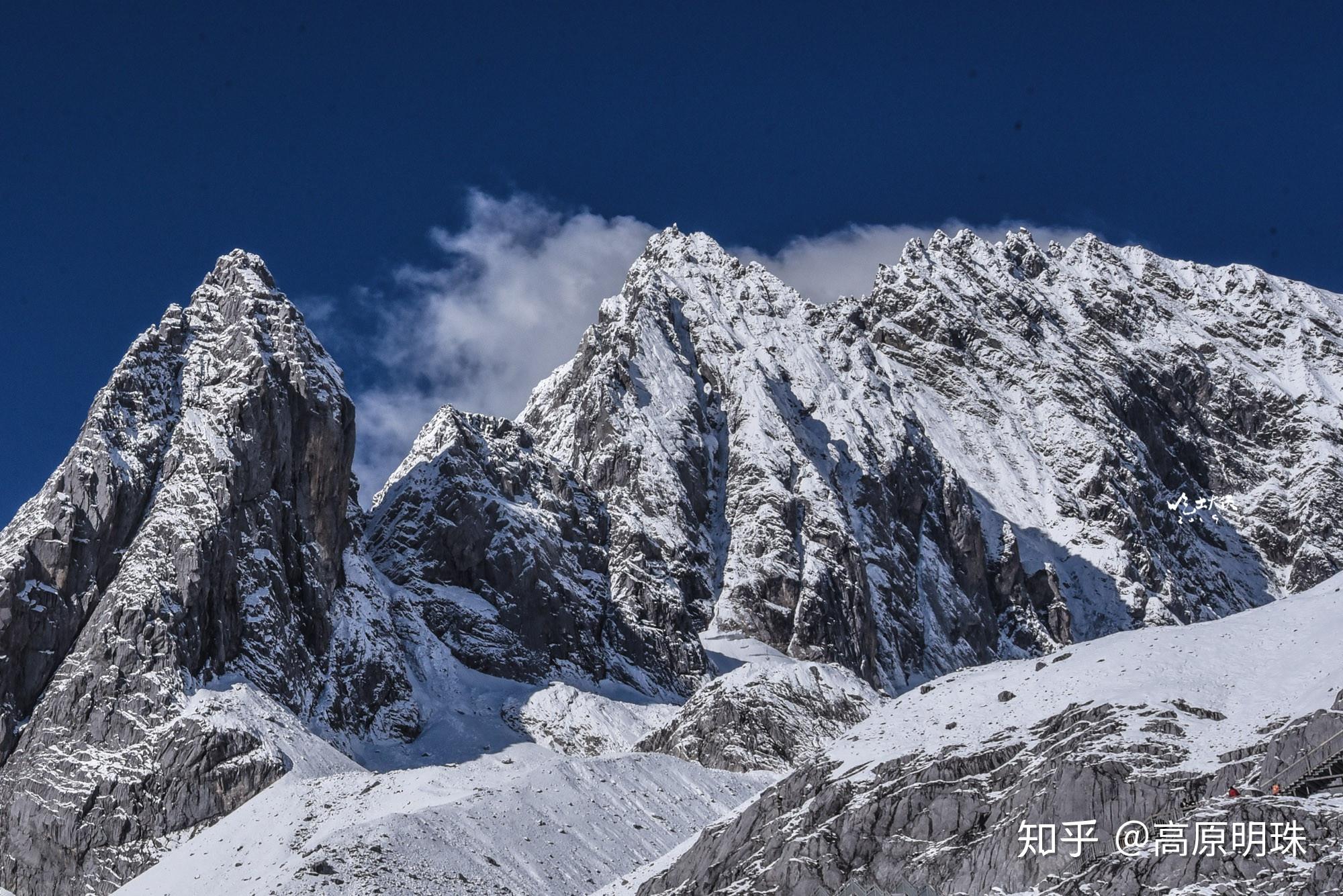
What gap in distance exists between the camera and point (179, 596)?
161500mm

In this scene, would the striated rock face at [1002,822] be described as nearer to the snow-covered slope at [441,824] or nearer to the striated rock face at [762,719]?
the snow-covered slope at [441,824]

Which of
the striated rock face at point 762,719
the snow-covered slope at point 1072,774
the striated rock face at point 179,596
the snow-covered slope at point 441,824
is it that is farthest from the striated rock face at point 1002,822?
the striated rock face at point 179,596

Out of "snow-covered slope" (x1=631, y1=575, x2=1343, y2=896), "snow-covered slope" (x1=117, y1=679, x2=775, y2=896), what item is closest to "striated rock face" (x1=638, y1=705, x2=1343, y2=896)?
"snow-covered slope" (x1=631, y1=575, x2=1343, y2=896)

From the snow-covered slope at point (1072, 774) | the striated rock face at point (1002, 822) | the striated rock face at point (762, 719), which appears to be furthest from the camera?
the striated rock face at point (762, 719)

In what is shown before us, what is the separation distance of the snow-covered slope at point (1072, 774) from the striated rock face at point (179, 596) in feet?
186

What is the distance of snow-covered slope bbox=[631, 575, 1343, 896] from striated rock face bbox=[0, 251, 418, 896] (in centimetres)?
5681

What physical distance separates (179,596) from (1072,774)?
319 feet

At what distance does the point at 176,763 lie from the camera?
15175cm

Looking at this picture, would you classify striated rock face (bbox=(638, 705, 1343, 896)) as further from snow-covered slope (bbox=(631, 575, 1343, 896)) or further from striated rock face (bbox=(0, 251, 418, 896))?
striated rock face (bbox=(0, 251, 418, 896))

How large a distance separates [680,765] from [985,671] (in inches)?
1999

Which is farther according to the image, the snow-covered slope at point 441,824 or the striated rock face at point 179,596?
the striated rock face at point 179,596

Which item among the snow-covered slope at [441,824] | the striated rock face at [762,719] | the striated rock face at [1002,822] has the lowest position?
the striated rock face at [1002,822]

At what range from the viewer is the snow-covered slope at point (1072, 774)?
79000mm

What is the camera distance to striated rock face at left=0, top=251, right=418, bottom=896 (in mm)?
150500
